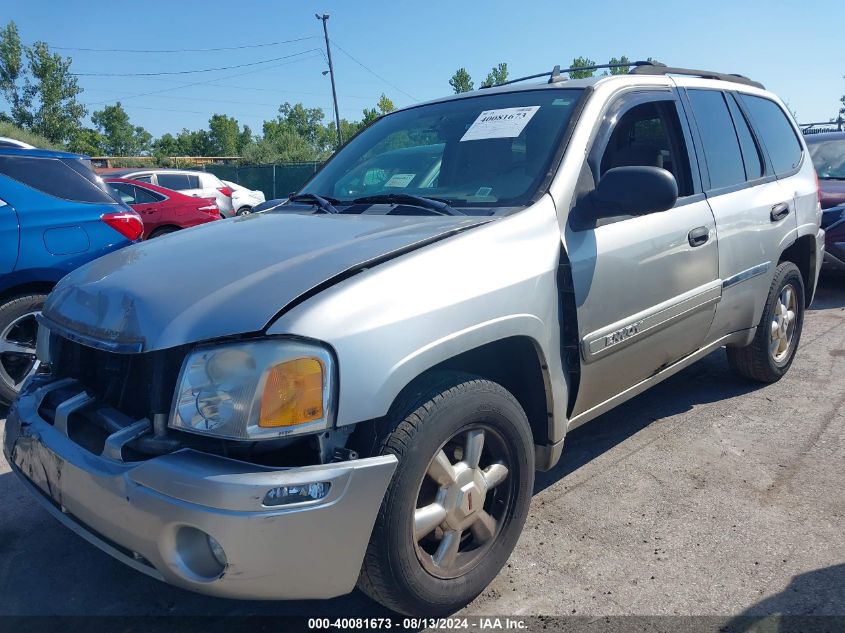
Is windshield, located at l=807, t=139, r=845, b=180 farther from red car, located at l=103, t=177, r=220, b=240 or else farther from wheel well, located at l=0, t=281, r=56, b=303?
red car, located at l=103, t=177, r=220, b=240

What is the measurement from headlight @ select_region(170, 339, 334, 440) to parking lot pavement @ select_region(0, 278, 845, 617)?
→ 92cm

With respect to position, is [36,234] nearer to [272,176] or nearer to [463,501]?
[463,501]

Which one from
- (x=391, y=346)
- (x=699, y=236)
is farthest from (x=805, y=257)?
(x=391, y=346)

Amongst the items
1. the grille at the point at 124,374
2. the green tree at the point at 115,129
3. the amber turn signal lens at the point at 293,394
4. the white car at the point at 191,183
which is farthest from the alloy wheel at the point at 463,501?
the green tree at the point at 115,129

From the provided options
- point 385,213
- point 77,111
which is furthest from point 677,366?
point 77,111

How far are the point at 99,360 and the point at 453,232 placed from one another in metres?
1.28

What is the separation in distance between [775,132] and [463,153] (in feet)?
8.41

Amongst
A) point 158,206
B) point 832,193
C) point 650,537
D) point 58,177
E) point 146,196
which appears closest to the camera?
point 650,537

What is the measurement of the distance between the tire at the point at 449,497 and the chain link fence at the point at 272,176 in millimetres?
26610

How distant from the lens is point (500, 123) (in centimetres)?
312

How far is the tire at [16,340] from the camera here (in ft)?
13.9

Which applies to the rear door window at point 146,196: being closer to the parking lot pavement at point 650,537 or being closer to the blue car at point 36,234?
the blue car at point 36,234

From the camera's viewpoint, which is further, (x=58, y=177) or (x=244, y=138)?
(x=244, y=138)

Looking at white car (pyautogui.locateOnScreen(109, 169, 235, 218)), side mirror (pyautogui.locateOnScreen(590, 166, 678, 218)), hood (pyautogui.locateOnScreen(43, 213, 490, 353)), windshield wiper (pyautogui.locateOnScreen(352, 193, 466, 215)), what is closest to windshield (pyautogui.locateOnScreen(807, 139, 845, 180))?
side mirror (pyautogui.locateOnScreen(590, 166, 678, 218))
